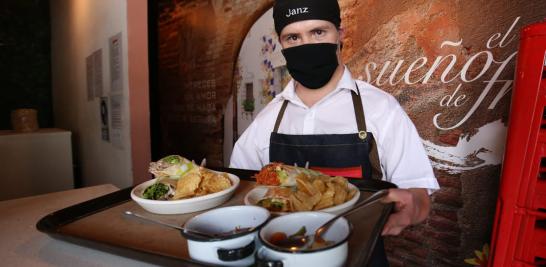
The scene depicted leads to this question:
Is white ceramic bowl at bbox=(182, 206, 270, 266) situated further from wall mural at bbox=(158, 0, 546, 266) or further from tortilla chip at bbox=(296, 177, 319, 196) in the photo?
wall mural at bbox=(158, 0, 546, 266)

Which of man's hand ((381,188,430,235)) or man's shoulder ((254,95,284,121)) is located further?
man's shoulder ((254,95,284,121))

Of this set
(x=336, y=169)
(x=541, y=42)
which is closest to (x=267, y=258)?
(x=336, y=169)

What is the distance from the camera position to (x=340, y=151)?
62.9 inches

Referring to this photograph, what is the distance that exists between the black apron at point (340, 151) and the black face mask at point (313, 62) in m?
0.18

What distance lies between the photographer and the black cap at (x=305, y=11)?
1.55 m

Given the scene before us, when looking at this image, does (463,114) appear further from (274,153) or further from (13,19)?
(13,19)

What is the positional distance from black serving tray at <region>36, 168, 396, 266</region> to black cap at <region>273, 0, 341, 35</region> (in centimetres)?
82

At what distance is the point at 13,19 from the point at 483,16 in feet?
17.9

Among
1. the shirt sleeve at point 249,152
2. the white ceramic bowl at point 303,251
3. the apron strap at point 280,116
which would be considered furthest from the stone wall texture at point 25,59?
the white ceramic bowl at point 303,251

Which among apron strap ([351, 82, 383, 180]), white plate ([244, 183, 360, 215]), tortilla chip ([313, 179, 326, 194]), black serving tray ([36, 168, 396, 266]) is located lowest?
black serving tray ([36, 168, 396, 266])

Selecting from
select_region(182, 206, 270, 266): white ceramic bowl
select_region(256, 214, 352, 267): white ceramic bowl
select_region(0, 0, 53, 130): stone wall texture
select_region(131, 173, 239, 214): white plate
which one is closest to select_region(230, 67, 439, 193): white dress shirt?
select_region(131, 173, 239, 214): white plate

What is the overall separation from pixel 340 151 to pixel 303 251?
1013 mm

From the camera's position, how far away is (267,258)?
67 centimetres

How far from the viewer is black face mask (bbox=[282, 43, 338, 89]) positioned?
1622 mm
